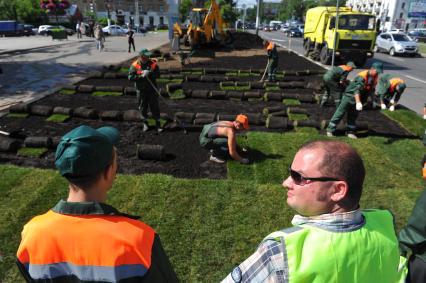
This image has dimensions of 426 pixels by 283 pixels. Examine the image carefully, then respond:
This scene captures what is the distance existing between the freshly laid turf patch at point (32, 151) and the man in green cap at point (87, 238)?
576cm

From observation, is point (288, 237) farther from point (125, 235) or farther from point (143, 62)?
point (143, 62)

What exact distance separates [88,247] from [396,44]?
28200 mm

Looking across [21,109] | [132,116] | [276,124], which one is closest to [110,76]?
[21,109]

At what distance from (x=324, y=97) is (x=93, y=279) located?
1039 centimetres

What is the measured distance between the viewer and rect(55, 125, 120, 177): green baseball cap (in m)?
1.67

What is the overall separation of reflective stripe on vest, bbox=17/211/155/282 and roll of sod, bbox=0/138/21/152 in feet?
20.2

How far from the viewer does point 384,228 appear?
156 centimetres

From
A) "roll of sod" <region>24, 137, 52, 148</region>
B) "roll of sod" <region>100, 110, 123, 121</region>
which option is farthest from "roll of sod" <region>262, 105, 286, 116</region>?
"roll of sod" <region>24, 137, 52, 148</region>

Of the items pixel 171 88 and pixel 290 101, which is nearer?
pixel 290 101

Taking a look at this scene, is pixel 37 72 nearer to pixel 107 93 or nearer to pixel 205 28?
pixel 107 93

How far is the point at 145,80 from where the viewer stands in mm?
7695

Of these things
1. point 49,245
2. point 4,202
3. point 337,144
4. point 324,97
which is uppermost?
point 337,144

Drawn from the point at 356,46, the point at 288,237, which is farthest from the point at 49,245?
the point at 356,46

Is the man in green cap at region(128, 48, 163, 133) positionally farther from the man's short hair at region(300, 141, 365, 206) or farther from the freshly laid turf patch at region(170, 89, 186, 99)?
the man's short hair at region(300, 141, 365, 206)
